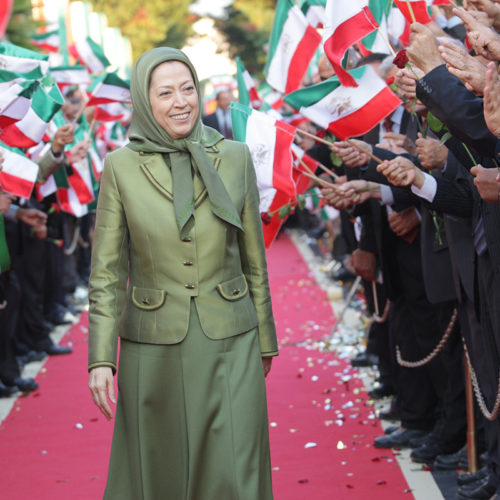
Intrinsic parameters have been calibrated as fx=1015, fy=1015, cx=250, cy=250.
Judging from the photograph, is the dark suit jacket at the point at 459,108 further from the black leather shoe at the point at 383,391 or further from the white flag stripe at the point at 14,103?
the black leather shoe at the point at 383,391

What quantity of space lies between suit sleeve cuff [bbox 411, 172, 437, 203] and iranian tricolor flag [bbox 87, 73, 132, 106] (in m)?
4.62

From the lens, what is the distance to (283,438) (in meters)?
7.23

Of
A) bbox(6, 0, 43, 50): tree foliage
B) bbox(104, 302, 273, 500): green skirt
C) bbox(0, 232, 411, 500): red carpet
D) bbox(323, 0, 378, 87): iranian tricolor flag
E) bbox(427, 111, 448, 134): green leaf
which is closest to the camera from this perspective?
bbox(104, 302, 273, 500): green skirt

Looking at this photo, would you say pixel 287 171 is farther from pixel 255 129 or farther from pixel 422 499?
pixel 422 499

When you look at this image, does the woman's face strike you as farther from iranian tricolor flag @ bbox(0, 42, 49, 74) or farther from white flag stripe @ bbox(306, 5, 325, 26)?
white flag stripe @ bbox(306, 5, 325, 26)

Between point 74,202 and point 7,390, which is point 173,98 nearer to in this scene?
point 7,390

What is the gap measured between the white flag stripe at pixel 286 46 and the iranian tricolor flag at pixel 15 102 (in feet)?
6.57

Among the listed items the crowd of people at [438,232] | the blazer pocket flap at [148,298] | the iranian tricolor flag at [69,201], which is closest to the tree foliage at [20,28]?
the iranian tricolor flag at [69,201]

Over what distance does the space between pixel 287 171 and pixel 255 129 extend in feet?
1.20

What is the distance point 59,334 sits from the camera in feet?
40.4

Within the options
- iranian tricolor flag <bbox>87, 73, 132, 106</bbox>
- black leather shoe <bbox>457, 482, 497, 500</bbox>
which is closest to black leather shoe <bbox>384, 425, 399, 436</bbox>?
black leather shoe <bbox>457, 482, 497, 500</bbox>

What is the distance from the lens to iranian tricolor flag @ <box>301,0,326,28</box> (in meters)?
8.47

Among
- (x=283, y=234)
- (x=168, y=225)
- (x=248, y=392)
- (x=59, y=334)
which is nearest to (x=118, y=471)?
(x=248, y=392)

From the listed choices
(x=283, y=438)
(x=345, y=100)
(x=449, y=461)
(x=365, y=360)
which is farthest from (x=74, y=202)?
(x=449, y=461)
